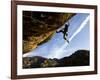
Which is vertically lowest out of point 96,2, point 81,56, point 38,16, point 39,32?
point 81,56

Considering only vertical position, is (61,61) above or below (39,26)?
below

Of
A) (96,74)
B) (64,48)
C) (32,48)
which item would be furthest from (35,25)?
(96,74)

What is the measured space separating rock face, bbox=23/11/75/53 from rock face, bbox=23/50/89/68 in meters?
0.11

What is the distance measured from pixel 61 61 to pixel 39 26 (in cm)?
40

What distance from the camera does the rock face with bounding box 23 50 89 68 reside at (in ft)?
6.81

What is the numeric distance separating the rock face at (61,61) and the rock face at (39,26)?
11 cm

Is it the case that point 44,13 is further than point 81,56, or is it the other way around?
point 81,56

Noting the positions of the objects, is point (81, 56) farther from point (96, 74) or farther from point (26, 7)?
point (26, 7)

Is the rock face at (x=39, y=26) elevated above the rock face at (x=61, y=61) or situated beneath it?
elevated above

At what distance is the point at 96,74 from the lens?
7.55 feet

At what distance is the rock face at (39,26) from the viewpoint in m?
2.06

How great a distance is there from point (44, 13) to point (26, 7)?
0.18 m

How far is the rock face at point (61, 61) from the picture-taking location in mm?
2074

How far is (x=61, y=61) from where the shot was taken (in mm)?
2170
